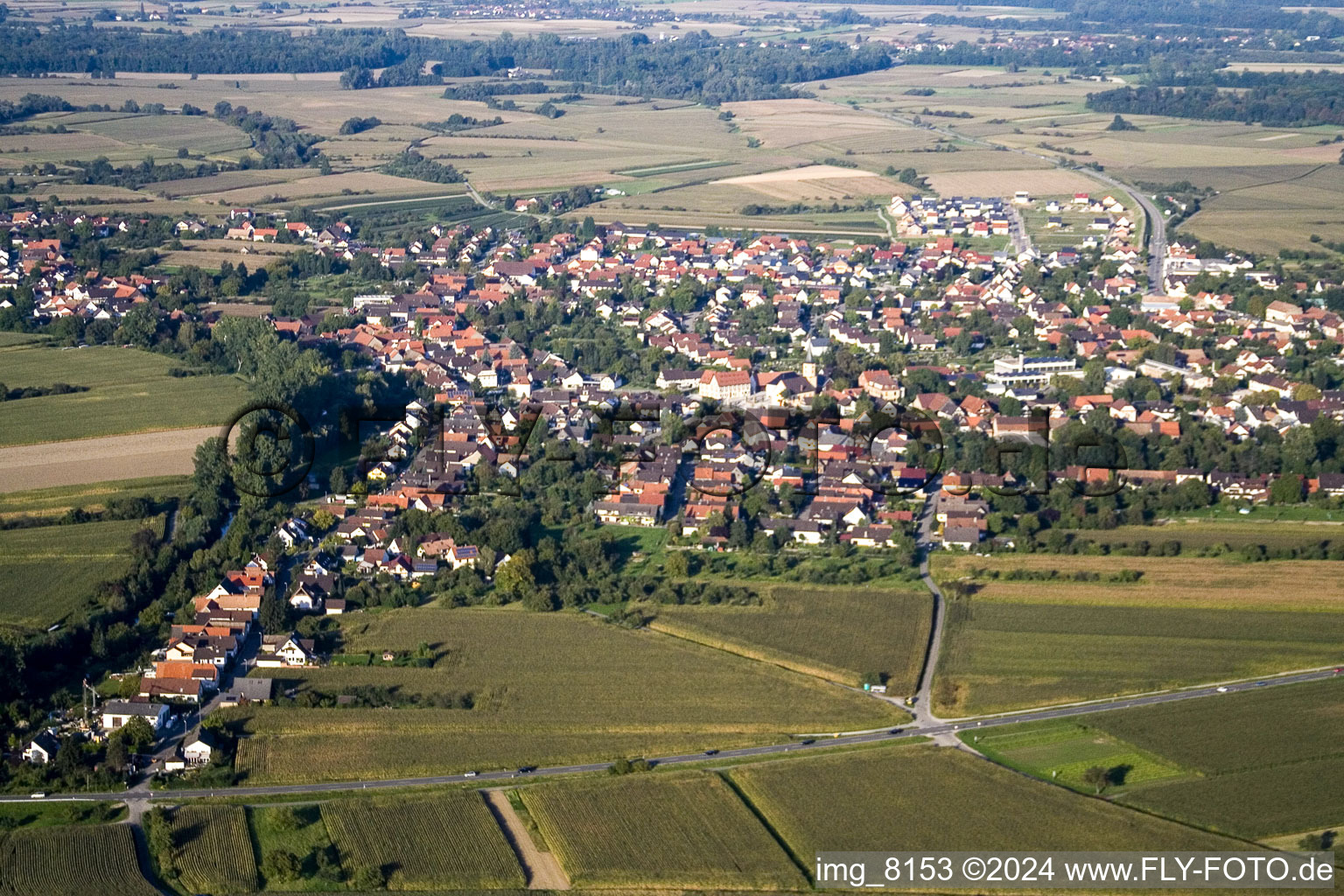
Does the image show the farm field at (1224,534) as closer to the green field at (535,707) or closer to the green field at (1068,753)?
the green field at (1068,753)

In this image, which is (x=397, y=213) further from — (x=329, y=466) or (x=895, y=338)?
(x=329, y=466)

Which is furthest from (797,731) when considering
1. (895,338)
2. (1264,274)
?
(1264,274)

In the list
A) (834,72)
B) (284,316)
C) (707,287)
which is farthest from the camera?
(834,72)

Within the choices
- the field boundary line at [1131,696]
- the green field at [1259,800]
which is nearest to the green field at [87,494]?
the field boundary line at [1131,696]

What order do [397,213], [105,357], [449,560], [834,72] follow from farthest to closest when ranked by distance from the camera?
[834,72] < [397,213] < [105,357] < [449,560]

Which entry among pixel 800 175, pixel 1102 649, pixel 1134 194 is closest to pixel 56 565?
pixel 1102 649

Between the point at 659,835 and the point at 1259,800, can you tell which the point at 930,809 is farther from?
the point at 1259,800

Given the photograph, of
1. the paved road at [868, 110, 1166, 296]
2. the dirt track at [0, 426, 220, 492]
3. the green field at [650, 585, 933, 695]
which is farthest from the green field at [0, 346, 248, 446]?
the paved road at [868, 110, 1166, 296]
